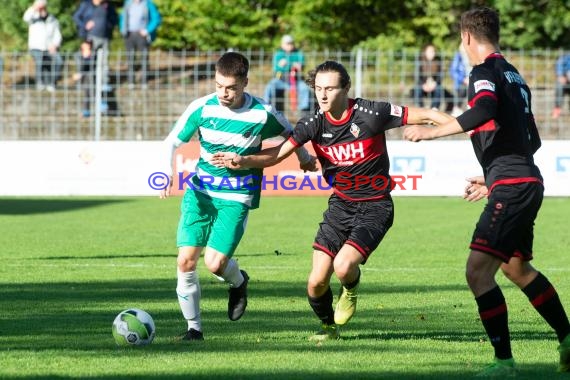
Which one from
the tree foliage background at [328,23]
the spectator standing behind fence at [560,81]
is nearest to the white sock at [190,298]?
the spectator standing behind fence at [560,81]

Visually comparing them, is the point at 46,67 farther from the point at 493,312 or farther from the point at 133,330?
the point at 493,312

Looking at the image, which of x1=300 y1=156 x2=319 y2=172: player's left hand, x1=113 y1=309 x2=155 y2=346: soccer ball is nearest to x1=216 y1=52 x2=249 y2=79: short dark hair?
x1=300 y1=156 x2=319 y2=172: player's left hand

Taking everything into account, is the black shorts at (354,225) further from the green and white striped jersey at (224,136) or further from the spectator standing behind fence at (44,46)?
the spectator standing behind fence at (44,46)

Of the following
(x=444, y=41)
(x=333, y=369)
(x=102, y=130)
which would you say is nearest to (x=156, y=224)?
(x=102, y=130)

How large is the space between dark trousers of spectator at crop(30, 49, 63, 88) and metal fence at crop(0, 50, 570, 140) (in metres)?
0.12

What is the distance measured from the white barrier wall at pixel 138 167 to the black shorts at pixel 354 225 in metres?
10.1

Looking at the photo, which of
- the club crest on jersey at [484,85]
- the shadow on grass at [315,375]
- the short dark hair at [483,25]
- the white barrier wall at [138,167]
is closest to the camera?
the shadow on grass at [315,375]

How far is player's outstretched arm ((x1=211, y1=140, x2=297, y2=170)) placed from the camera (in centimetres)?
873

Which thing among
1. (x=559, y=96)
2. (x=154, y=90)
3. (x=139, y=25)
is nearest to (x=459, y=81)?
(x=559, y=96)

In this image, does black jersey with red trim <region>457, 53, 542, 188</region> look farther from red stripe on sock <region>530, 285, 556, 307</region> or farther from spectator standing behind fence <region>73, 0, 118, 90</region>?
spectator standing behind fence <region>73, 0, 118, 90</region>

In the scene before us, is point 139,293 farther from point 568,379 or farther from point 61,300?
point 568,379

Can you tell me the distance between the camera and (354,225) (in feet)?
29.5

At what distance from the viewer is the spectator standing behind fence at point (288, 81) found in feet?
74.9

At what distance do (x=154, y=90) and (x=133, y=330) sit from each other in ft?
52.0
